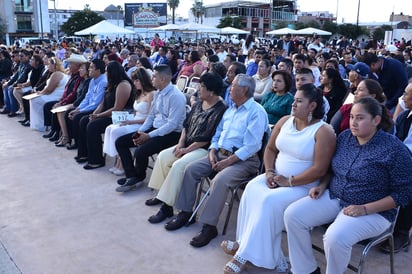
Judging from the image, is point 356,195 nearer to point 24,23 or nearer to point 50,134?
point 50,134

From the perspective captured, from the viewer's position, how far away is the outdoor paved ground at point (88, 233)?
3.08m

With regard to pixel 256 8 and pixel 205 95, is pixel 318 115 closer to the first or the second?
pixel 205 95

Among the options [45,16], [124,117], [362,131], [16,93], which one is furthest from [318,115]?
[45,16]

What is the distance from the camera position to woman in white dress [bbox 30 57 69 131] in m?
7.35

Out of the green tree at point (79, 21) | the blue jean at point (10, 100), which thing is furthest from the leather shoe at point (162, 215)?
the green tree at point (79, 21)

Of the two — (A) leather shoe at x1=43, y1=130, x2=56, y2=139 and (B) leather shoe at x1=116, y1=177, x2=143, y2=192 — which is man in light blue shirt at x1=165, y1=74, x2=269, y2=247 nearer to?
(B) leather shoe at x1=116, y1=177, x2=143, y2=192

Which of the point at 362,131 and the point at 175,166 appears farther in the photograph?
the point at 175,166

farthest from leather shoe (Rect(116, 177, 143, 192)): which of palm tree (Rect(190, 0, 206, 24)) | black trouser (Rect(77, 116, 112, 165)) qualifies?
palm tree (Rect(190, 0, 206, 24))

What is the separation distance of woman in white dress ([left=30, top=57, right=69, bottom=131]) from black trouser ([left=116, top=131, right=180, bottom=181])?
127 inches

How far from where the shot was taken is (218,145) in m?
3.78

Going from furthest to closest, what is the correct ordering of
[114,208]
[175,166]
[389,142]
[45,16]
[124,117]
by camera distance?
[45,16]
[124,117]
[114,208]
[175,166]
[389,142]

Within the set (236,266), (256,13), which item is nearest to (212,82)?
(236,266)

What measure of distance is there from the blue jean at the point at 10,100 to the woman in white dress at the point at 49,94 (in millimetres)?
1682

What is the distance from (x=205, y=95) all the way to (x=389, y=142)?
1.90 metres
